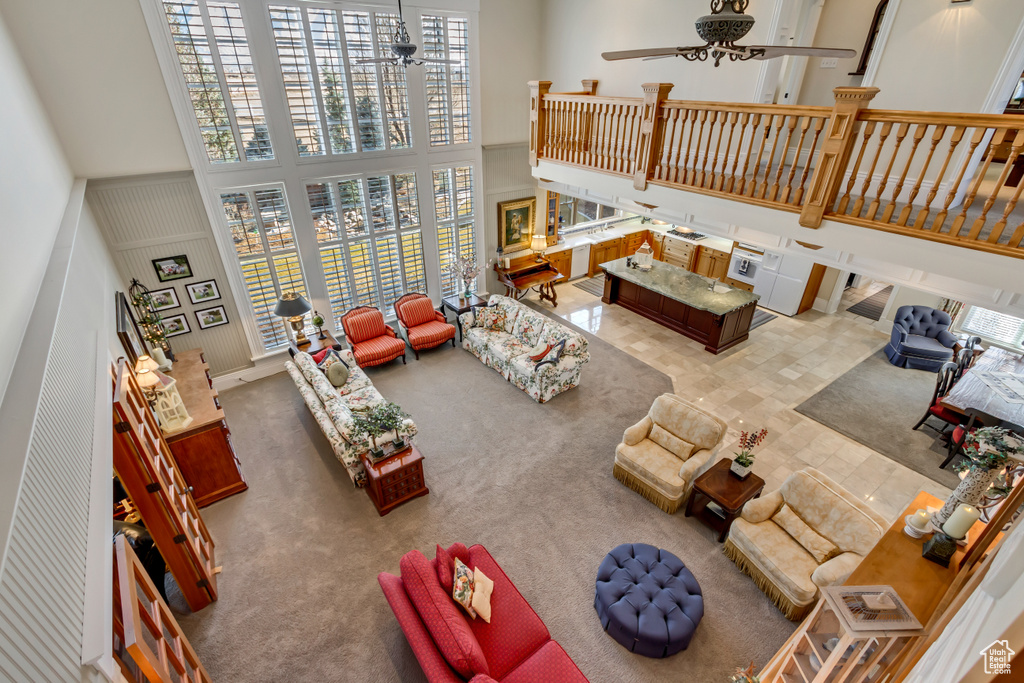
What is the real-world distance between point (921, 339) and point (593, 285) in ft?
19.4

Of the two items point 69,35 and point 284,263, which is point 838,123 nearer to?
point 284,263

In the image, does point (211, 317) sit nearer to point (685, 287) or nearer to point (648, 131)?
point (648, 131)

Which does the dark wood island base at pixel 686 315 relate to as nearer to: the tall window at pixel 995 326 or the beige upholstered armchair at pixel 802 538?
the tall window at pixel 995 326

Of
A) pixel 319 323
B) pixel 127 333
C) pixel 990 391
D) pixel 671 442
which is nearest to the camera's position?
pixel 127 333

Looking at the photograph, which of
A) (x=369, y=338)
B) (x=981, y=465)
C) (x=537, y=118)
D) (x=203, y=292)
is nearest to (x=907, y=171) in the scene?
(x=981, y=465)

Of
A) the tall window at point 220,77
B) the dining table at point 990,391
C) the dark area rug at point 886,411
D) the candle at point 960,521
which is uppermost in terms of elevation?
the tall window at point 220,77

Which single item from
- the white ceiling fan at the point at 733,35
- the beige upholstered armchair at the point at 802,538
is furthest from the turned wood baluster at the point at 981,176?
the beige upholstered armchair at the point at 802,538

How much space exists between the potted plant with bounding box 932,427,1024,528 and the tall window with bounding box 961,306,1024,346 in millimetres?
6313

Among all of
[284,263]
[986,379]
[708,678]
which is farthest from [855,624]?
[284,263]

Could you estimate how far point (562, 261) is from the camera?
10.5 metres

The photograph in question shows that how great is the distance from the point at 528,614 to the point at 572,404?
3493mm

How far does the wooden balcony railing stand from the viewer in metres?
3.54

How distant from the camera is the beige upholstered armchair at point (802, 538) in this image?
384cm

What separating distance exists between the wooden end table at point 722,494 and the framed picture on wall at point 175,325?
7.01 metres
